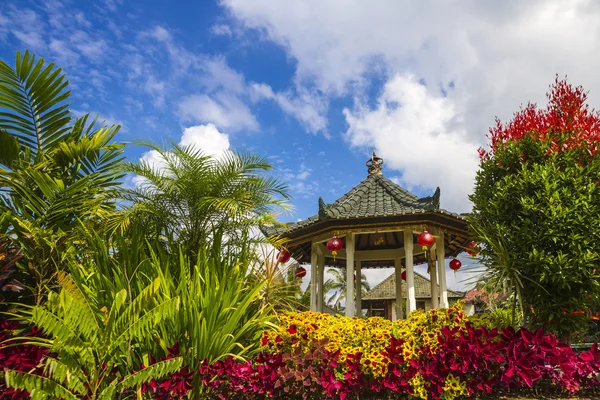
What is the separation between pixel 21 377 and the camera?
292 cm

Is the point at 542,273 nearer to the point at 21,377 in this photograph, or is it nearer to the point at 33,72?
the point at 21,377

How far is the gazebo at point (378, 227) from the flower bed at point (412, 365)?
292 cm

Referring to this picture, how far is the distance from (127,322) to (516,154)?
4724mm

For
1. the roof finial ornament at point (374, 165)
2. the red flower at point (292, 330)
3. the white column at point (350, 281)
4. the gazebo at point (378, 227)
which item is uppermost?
the roof finial ornament at point (374, 165)

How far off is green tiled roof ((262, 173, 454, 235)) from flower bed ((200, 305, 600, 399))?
3.15 m

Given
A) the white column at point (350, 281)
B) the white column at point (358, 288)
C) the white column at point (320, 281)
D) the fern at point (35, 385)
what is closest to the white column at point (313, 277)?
the white column at point (320, 281)

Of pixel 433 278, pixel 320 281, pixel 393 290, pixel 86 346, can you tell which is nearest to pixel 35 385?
pixel 86 346

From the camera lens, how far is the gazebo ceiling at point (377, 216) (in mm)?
7922

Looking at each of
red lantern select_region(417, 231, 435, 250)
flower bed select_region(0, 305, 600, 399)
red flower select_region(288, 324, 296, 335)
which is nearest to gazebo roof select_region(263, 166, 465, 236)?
red lantern select_region(417, 231, 435, 250)

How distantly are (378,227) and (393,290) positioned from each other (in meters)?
13.2

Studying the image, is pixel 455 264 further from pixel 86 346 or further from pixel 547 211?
pixel 86 346

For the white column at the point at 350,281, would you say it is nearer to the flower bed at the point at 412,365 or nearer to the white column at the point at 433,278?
the white column at the point at 433,278

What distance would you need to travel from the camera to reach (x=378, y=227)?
818 centimetres

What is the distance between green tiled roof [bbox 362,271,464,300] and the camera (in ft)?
64.6
